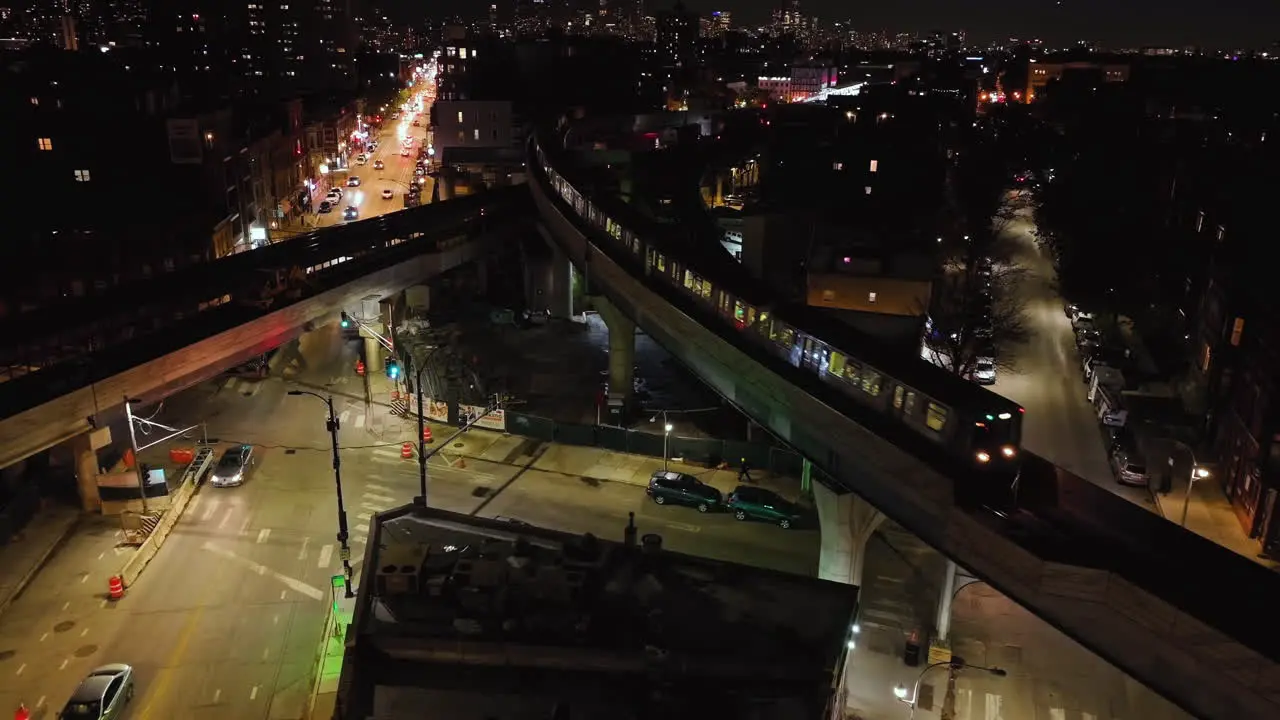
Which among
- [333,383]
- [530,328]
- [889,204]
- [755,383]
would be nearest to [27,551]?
[333,383]

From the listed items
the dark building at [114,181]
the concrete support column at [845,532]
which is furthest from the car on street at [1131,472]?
the dark building at [114,181]

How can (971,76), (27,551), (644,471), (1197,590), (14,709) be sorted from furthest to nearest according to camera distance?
(971,76)
(644,471)
(27,551)
(14,709)
(1197,590)

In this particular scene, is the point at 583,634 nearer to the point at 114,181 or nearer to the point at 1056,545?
the point at 1056,545

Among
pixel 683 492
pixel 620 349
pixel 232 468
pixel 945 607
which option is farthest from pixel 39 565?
pixel 945 607

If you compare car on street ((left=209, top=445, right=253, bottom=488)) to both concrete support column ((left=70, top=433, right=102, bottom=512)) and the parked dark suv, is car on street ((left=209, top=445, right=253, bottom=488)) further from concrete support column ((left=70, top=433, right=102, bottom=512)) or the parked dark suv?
the parked dark suv

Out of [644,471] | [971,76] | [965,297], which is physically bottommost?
[644,471]

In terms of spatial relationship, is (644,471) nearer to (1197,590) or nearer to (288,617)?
(288,617)

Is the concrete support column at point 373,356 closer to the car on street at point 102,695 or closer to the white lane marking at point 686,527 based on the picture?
the white lane marking at point 686,527
